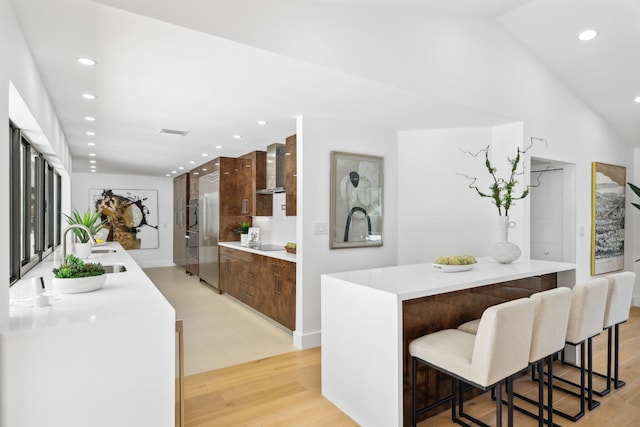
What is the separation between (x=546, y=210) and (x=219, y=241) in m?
4.85

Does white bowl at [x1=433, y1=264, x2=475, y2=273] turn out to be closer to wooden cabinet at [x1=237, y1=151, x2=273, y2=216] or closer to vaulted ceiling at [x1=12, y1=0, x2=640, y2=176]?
vaulted ceiling at [x1=12, y1=0, x2=640, y2=176]

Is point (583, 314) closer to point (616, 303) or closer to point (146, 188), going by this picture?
point (616, 303)

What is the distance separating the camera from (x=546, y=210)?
194 inches

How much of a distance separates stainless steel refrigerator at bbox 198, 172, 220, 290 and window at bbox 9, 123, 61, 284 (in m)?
2.25

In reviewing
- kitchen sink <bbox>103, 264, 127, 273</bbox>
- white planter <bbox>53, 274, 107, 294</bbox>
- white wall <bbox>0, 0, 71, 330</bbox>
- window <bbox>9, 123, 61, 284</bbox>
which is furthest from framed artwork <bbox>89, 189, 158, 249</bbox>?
white planter <bbox>53, 274, 107, 294</bbox>

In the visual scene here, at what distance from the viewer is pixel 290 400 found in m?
2.63

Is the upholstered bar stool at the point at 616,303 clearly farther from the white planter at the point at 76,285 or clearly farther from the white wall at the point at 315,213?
the white planter at the point at 76,285

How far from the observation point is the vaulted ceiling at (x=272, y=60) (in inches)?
81.2

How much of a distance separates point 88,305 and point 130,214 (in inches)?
321

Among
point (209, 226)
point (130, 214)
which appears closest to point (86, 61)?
point (209, 226)

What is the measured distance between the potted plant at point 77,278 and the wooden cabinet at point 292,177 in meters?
2.19

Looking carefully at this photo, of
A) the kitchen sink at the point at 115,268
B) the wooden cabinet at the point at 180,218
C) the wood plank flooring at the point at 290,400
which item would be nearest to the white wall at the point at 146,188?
the wooden cabinet at the point at 180,218

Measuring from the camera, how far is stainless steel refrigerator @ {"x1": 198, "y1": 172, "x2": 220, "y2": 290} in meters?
6.29

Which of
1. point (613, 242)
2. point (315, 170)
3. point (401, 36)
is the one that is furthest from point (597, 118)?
point (315, 170)
